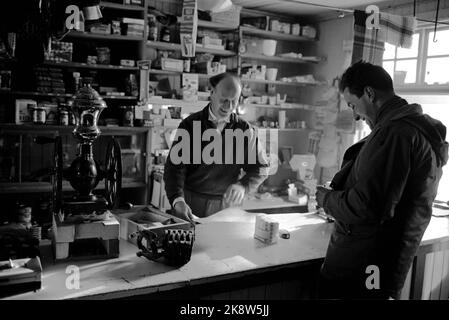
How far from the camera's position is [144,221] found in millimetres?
2385

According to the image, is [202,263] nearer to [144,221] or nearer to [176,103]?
[144,221]

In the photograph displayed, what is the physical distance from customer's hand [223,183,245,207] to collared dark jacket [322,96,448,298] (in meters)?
1.11

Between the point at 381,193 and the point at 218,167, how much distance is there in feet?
5.41

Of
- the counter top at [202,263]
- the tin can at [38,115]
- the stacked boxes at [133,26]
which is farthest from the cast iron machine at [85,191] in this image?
the stacked boxes at [133,26]

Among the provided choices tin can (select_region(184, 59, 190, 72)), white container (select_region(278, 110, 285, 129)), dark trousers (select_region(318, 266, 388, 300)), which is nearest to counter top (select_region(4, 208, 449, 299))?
dark trousers (select_region(318, 266, 388, 300))

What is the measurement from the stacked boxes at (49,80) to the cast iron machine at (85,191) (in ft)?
9.57

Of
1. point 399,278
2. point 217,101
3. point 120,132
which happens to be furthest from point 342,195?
point 120,132

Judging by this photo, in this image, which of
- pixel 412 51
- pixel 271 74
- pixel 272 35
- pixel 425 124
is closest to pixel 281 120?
pixel 271 74

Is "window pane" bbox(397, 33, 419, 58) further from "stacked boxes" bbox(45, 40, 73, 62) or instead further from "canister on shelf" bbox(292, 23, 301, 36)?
"stacked boxes" bbox(45, 40, 73, 62)

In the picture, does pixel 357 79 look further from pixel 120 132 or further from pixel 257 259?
pixel 120 132

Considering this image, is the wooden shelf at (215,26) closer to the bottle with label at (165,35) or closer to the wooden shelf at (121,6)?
the bottle with label at (165,35)

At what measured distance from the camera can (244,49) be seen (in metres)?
5.67

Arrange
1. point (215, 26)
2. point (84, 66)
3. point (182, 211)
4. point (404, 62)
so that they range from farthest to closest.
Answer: point (215, 26) → point (404, 62) → point (84, 66) → point (182, 211)

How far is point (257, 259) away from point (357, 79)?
101 centimetres
